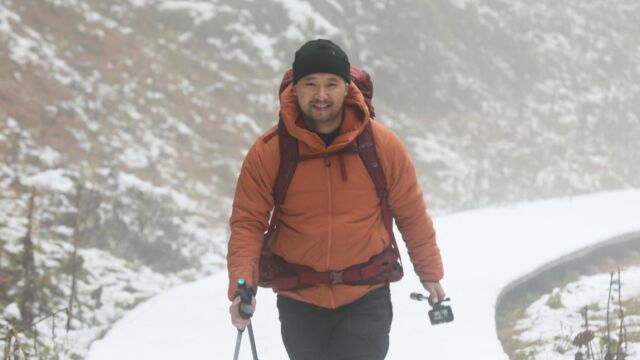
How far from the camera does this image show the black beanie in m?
3.51

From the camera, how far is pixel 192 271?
1081cm

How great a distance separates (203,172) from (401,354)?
8.71 m

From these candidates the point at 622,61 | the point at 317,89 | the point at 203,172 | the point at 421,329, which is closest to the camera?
the point at 317,89

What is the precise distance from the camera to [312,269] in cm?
365

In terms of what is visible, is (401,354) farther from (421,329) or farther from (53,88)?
(53,88)

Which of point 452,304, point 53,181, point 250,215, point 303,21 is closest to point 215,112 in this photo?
point 303,21

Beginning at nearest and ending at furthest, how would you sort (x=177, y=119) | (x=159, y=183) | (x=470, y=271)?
(x=470, y=271)
(x=159, y=183)
(x=177, y=119)

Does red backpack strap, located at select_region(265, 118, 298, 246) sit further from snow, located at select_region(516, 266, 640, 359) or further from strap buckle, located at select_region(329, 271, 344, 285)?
snow, located at select_region(516, 266, 640, 359)

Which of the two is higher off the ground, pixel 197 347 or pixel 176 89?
pixel 176 89

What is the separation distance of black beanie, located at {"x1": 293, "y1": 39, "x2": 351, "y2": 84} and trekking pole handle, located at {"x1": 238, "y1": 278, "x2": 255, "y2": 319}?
40.8 inches

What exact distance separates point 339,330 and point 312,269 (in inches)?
12.9

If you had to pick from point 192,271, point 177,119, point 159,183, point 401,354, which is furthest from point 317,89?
point 177,119

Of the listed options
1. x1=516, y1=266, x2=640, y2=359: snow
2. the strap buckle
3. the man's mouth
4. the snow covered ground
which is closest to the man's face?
the man's mouth

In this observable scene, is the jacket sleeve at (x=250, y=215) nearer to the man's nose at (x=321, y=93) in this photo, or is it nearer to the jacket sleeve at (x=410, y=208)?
the man's nose at (x=321, y=93)
